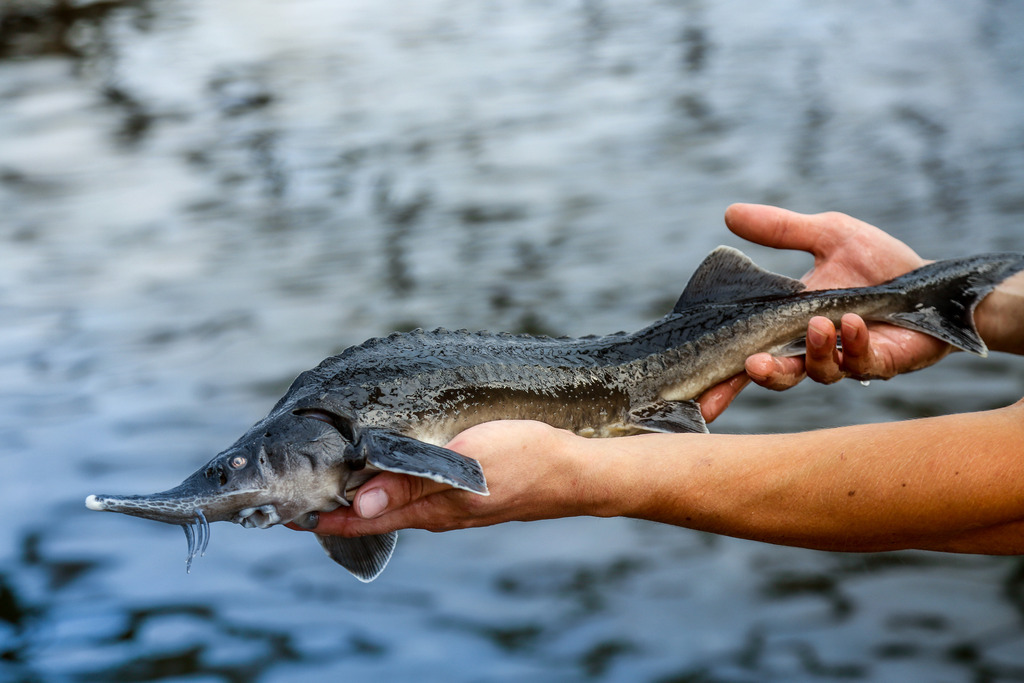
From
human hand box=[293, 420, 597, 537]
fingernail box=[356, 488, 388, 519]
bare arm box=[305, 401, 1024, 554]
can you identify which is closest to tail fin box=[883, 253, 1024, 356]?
bare arm box=[305, 401, 1024, 554]

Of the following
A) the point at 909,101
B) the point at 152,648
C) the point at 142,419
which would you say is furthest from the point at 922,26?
the point at 152,648

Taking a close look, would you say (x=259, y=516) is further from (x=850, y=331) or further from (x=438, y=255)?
(x=438, y=255)

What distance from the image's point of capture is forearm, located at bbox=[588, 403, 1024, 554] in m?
1.87

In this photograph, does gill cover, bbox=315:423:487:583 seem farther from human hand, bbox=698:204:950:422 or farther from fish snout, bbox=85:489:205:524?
human hand, bbox=698:204:950:422

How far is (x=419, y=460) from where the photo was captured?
6.12 feet

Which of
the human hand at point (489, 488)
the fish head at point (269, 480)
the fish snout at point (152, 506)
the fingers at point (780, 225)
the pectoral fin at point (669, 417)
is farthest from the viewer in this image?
the fingers at point (780, 225)

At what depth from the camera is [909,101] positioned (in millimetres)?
7645

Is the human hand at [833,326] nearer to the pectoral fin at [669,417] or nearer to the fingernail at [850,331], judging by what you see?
the fingernail at [850,331]

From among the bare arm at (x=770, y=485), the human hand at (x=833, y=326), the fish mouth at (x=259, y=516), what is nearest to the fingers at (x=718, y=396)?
the human hand at (x=833, y=326)

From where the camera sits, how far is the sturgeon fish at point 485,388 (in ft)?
6.13

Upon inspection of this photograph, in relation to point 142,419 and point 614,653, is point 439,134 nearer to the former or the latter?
point 142,419

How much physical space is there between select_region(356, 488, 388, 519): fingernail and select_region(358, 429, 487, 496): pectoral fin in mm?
82

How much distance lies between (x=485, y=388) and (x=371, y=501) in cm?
42

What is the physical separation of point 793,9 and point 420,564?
7895mm
